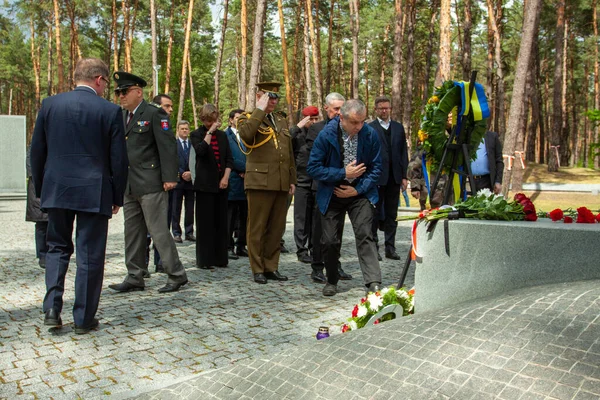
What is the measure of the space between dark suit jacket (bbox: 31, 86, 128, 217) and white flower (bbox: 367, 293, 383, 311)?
228 centimetres

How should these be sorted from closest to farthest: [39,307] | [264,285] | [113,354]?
[113,354] → [39,307] → [264,285]

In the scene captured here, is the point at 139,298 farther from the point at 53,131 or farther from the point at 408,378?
the point at 408,378

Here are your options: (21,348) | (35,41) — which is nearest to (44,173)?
(21,348)

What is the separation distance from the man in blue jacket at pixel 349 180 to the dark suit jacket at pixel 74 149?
2.20 m

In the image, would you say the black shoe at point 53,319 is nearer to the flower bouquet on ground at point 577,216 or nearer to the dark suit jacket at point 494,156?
the flower bouquet on ground at point 577,216

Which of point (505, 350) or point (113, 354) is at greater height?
point (505, 350)

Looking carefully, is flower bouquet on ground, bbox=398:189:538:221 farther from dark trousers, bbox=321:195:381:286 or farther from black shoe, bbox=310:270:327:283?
black shoe, bbox=310:270:327:283

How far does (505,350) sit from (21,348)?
3.55 metres

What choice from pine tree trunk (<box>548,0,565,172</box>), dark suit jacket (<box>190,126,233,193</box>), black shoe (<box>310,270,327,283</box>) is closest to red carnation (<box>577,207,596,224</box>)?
black shoe (<box>310,270,327,283</box>)

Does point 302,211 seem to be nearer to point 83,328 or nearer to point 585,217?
point 83,328

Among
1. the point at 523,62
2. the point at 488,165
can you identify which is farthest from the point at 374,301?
the point at 523,62

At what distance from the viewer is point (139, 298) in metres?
6.86

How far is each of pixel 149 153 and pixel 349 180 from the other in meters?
2.12

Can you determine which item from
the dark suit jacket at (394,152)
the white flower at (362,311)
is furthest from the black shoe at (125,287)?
the dark suit jacket at (394,152)
